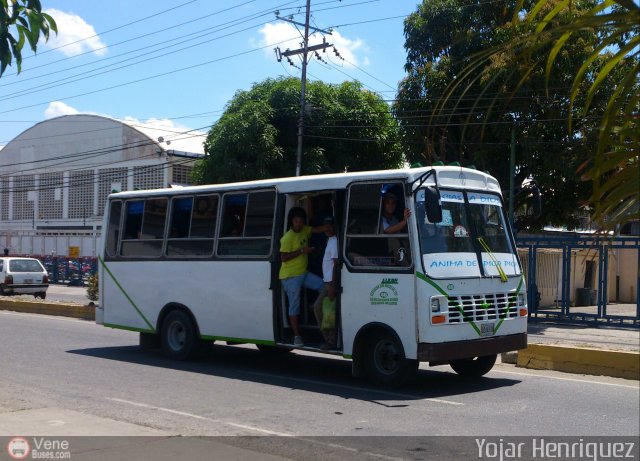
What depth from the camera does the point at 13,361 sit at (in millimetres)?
12688

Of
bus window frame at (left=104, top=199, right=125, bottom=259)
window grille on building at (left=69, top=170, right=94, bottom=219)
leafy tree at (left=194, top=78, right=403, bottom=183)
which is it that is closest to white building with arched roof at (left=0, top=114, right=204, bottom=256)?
window grille on building at (left=69, top=170, right=94, bottom=219)

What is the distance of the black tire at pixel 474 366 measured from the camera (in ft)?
36.4

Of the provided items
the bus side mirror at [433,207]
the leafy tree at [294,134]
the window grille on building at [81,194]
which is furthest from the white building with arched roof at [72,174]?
the bus side mirror at [433,207]

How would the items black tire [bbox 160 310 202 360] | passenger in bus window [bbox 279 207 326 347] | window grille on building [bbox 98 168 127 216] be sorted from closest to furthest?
passenger in bus window [bbox 279 207 326 347]
black tire [bbox 160 310 202 360]
window grille on building [bbox 98 168 127 216]

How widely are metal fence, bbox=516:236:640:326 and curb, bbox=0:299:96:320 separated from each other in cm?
1189

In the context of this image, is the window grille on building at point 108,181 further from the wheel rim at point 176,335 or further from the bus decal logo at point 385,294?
the bus decal logo at point 385,294

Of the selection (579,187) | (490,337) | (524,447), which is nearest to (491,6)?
(579,187)

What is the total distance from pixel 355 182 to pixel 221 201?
2.83 m

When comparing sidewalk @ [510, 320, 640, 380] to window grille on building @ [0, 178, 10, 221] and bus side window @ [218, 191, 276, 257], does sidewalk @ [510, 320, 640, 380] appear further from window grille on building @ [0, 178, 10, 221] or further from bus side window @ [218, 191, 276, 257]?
window grille on building @ [0, 178, 10, 221]

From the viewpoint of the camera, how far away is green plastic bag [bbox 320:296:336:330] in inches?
420

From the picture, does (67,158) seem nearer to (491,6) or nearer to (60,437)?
(491,6)

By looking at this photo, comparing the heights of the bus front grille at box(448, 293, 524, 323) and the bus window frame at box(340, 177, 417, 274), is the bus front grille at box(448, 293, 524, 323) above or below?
below

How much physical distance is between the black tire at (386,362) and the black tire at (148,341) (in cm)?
523

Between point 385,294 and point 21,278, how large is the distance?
2354 centimetres
